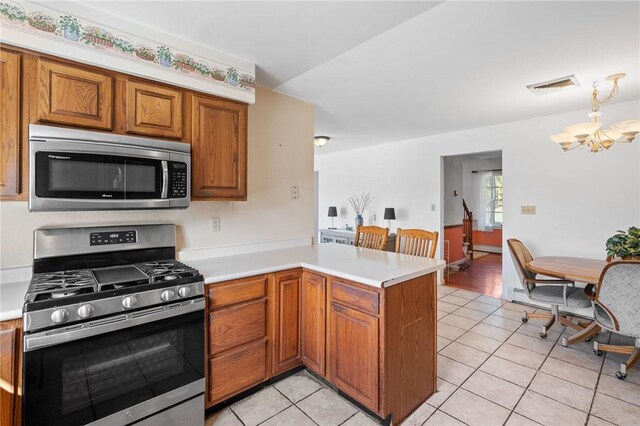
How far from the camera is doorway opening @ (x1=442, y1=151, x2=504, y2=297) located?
510 centimetres

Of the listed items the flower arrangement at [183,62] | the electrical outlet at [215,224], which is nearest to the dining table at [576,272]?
the electrical outlet at [215,224]

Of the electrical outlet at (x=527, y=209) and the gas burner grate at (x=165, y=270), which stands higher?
the electrical outlet at (x=527, y=209)

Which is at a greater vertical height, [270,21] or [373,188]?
[270,21]

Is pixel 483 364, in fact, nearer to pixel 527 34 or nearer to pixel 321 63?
pixel 527 34

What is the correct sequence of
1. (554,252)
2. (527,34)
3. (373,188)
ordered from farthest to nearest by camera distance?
(373,188) < (554,252) < (527,34)

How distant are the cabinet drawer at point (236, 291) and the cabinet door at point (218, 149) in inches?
24.3

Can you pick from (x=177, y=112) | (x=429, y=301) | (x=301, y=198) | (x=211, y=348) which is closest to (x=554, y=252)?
(x=429, y=301)

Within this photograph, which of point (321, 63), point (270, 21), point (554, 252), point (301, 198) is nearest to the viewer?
point (270, 21)

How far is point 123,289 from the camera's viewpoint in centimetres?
143

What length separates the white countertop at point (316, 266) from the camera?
1.54m

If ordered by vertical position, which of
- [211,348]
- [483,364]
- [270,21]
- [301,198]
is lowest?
[483,364]

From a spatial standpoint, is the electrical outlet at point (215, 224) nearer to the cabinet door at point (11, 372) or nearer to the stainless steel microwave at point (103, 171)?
the stainless steel microwave at point (103, 171)

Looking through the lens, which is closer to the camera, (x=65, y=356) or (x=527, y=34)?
(x=65, y=356)

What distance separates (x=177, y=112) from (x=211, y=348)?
1476mm
